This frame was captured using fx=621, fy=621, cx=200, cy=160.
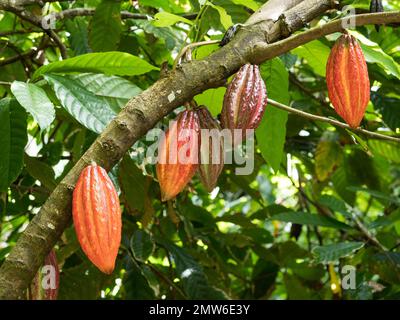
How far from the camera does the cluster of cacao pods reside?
1.02 metres

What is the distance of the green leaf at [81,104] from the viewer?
4.05 feet

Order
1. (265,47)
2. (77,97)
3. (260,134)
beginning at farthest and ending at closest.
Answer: (260,134) → (77,97) → (265,47)

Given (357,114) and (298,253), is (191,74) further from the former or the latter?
(298,253)

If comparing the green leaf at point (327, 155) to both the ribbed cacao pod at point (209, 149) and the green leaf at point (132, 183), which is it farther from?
the ribbed cacao pod at point (209, 149)

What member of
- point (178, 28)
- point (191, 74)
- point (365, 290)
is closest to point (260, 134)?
point (191, 74)

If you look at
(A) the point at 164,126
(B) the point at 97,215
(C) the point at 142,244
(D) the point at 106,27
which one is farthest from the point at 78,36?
(B) the point at 97,215

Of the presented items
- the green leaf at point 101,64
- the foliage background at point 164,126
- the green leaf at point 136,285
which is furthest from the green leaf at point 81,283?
the green leaf at point 101,64

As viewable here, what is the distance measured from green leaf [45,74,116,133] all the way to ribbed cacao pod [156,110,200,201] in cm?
25

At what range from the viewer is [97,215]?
3.00 feet

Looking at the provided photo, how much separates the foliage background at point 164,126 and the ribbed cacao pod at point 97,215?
7.8 inches

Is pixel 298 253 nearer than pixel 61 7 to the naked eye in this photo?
No

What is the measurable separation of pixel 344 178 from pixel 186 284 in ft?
3.30

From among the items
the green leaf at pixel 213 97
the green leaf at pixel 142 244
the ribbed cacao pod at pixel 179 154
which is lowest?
the green leaf at pixel 142 244

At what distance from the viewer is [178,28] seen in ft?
7.16
